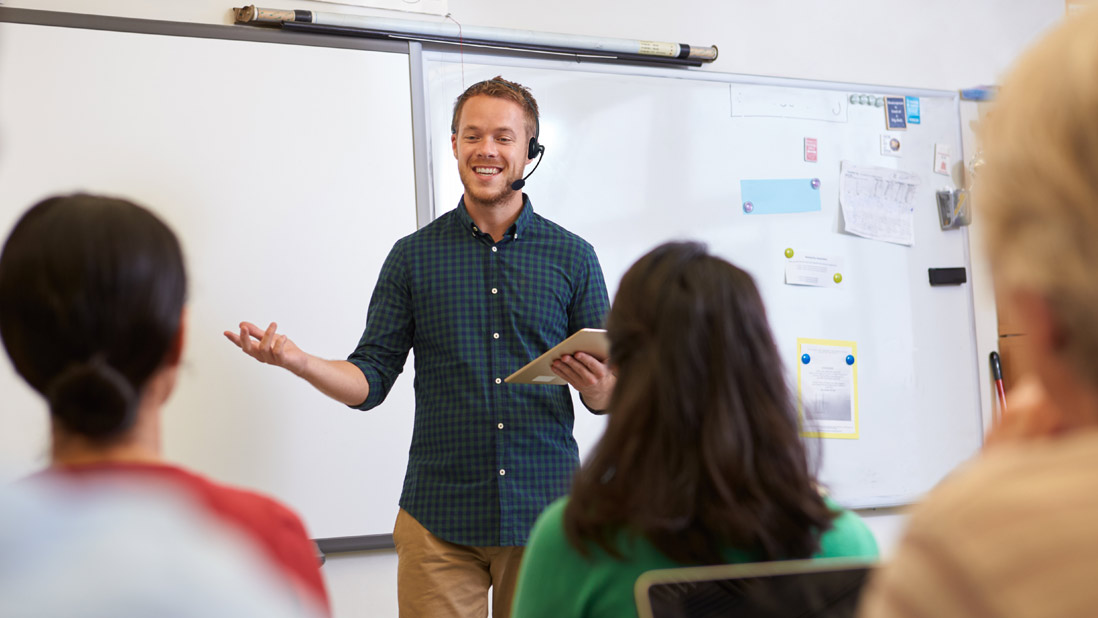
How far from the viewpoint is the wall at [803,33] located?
2.74 m

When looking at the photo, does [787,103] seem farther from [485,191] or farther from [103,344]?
[103,344]

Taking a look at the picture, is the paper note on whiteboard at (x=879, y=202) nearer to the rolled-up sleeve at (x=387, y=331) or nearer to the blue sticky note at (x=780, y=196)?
the blue sticky note at (x=780, y=196)

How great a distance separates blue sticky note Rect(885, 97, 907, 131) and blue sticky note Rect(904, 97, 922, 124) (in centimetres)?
2

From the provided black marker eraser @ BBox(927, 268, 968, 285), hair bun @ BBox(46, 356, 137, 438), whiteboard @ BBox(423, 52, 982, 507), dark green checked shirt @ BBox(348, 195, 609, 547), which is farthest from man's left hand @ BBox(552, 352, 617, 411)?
black marker eraser @ BBox(927, 268, 968, 285)

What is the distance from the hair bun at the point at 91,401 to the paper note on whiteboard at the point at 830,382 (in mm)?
2763

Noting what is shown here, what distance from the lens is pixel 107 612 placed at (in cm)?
72

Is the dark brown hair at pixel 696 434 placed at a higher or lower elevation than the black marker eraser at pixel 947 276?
lower

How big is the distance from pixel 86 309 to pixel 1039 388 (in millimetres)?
742

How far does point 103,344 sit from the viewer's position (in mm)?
848

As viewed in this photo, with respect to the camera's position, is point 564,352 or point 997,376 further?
point 997,376

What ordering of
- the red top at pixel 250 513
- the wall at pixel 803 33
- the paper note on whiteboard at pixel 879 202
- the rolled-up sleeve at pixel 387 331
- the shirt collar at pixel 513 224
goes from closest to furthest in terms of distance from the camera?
the red top at pixel 250 513 < the rolled-up sleeve at pixel 387 331 < the shirt collar at pixel 513 224 < the wall at pixel 803 33 < the paper note on whiteboard at pixel 879 202

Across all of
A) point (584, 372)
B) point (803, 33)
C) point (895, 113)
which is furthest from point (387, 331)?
point (895, 113)

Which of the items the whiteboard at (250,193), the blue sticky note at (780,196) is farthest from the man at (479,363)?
the blue sticky note at (780,196)

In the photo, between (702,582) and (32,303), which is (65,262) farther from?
(702,582)
